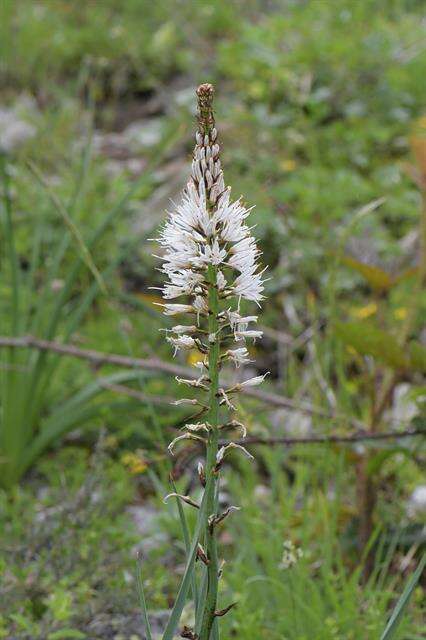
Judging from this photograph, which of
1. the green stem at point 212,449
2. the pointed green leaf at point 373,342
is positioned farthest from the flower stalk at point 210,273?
the pointed green leaf at point 373,342

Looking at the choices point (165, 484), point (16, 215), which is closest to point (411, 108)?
point (16, 215)

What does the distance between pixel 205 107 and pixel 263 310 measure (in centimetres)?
293

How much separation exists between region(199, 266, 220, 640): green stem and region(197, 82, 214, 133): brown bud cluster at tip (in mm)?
214

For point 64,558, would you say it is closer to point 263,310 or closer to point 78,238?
point 78,238

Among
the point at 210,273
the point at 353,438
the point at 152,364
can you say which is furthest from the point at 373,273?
the point at 210,273

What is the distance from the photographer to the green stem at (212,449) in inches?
49.8

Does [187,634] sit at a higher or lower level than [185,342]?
lower

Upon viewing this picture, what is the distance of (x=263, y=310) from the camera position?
410 centimetres

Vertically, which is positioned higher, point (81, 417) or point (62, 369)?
point (62, 369)

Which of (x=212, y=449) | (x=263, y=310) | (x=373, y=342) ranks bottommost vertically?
(x=212, y=449)

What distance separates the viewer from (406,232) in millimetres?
4359

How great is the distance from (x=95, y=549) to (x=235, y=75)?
3.86 m

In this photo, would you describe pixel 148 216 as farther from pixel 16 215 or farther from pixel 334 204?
pixel 334 204

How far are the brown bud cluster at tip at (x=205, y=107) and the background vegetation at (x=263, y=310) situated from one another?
840 millimetres
